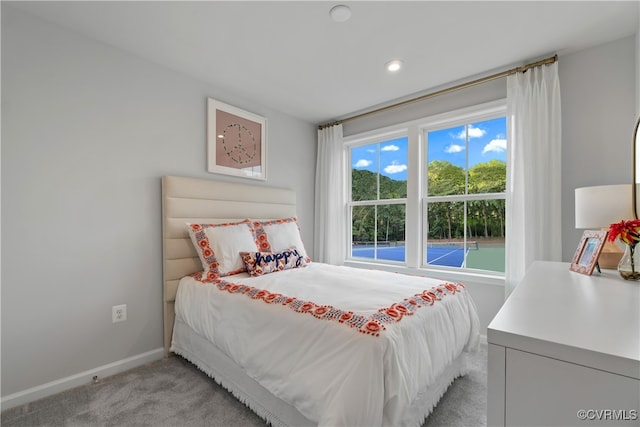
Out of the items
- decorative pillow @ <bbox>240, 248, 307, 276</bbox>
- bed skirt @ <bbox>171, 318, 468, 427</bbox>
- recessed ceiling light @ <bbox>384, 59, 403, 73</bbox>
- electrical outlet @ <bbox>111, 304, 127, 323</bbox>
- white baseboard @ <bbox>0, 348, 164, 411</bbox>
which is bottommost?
white baseboard @ <bbox>0, 348, 164, 411</bbox>

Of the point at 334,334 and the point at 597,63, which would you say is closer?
the point at 334,334

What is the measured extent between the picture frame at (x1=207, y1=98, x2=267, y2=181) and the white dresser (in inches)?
106

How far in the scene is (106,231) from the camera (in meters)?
2.14

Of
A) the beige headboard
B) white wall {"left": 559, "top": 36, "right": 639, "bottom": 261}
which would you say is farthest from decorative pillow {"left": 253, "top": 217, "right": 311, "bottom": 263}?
white wall {"left": 559, "top": 36, "right": 639, "bottom": 261}

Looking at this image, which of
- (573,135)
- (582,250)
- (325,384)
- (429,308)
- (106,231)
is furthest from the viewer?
(573,135)

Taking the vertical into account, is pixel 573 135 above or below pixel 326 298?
above

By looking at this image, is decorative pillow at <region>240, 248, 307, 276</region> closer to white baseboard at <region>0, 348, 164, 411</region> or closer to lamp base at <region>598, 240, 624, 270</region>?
white baseboard at <region>0, 348, 164, 411</region>

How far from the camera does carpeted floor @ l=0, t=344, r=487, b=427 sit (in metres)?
1.62

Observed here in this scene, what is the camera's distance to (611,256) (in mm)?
1465

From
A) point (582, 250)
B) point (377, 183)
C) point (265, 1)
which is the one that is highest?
point (265, 1)

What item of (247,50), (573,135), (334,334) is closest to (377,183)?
(573,135)

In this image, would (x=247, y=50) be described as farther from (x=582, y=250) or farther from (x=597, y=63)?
(x=597, y=63)

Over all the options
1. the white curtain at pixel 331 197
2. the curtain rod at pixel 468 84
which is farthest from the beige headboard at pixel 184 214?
the curtain rod at pixel 468 84

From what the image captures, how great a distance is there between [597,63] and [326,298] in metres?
2.70
